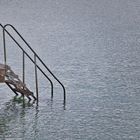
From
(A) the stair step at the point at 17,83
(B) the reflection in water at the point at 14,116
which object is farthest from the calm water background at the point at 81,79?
(A) the stair step at the point at 17,83

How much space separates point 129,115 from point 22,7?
24.1 m

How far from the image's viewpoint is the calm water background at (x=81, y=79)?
11.1 meters

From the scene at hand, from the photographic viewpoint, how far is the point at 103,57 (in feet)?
61.0

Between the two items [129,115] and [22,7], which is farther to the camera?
[22,7]

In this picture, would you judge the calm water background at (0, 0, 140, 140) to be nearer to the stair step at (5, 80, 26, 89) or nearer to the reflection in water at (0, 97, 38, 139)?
the reflection in water at (0, 97, 38, 139)

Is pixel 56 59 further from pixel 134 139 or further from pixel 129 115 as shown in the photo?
pixel 134 139

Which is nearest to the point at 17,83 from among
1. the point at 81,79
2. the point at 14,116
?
the point at 14,116

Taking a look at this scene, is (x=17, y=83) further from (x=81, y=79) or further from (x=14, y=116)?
(x=81, y=79)

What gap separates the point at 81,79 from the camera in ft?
49.8

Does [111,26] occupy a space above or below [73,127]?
above

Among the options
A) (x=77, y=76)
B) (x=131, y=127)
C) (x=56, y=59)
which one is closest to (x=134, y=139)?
(x=131, y=127)

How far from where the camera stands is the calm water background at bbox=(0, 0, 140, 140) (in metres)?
11.1

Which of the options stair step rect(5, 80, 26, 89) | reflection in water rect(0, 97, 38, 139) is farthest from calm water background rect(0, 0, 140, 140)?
stair step rect(5, 80, 26, 89)

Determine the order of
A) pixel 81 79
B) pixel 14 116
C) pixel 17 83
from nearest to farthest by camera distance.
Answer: pixel 14 116, pixel 17 83, pixel 81 79
